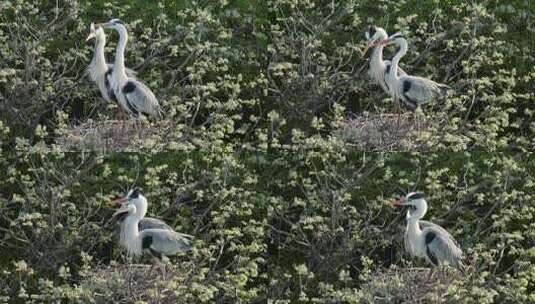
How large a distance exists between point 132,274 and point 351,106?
6488 millimetres

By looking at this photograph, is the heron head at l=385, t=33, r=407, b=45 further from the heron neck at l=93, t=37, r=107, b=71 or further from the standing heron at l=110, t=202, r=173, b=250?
the standing heron at l=110, t=202, r=173, b=250

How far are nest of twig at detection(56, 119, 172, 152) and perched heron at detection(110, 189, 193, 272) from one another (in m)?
2.18

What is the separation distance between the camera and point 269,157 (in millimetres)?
23547

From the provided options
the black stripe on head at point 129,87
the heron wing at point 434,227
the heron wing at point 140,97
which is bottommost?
the heron wing at point 434,227

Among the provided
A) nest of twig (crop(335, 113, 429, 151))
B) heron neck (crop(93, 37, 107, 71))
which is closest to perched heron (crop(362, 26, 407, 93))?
nest of twig (crop(335, 113, 429, 151))

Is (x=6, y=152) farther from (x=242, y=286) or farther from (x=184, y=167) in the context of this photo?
(x=242, y=286)

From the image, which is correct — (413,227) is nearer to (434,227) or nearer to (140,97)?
(434,227)

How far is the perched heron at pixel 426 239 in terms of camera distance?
2041 centimetres

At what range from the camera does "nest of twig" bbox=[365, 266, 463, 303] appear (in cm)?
2006

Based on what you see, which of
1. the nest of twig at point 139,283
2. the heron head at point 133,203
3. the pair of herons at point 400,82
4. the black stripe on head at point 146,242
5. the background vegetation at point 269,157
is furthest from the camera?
the pair of herons at point 400,82

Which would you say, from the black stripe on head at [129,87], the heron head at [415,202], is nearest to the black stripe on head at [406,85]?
the heron head at [415,202]

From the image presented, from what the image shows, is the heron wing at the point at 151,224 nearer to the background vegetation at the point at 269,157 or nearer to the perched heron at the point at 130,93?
the background vegetation at the point at 269,157

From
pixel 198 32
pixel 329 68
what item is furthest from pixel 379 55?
pixel 198 32

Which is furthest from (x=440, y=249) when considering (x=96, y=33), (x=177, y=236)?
(x=96, y=33)
